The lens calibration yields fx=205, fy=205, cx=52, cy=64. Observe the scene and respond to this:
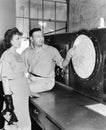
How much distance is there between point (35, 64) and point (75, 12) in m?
1.21

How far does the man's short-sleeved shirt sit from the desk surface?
0.33 m

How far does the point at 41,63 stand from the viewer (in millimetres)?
Result: 2441

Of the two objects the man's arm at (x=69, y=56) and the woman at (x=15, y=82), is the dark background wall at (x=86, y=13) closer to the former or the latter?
the man's arm at (x=69, y=56)

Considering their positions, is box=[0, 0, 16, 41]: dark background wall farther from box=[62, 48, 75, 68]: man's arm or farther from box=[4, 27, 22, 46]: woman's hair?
box=[62, 48, 75, 68]: man's arm

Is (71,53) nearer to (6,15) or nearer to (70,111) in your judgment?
(70,111)

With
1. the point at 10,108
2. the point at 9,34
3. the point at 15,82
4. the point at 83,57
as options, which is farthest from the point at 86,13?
the point at 10,108

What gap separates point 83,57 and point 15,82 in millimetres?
698

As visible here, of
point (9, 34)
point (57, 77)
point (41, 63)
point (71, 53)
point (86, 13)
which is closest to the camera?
point (9, 34)

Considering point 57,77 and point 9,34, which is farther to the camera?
point 57,77

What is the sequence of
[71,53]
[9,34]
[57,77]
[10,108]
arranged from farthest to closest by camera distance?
[57,77]
[71,53]
[9,34]
[10,108]

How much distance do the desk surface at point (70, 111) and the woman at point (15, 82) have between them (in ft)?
0.47

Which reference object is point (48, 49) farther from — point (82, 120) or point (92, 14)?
point (82, 120)

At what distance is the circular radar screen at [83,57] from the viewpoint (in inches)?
70.4

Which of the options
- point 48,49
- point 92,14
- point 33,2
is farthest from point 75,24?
point 33,2
